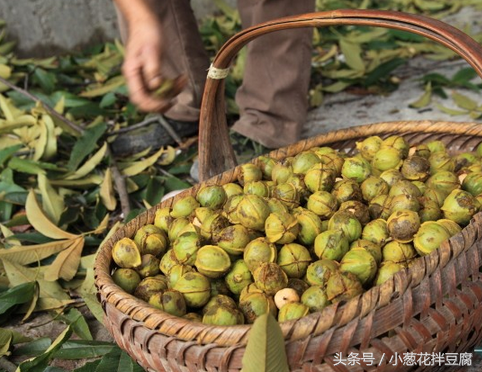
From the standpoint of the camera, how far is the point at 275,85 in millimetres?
2350

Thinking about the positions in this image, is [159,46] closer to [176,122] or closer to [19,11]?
[176,122]

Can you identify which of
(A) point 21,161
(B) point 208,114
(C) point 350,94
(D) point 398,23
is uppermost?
(D) point 398,23

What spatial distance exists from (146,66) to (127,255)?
1.28 feet

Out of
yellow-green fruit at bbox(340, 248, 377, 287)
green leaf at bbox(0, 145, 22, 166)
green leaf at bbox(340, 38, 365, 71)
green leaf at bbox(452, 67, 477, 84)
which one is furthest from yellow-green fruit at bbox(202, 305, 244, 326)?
green leaf at bbox(340, 38, 365, 71)

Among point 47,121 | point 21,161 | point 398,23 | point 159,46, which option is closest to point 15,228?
point 21,161

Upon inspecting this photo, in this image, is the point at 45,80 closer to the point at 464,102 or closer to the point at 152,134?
the point at 152,134

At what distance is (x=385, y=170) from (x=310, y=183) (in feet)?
0.69

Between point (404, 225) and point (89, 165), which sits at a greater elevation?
point (404, 225)

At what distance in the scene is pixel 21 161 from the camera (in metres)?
2.24

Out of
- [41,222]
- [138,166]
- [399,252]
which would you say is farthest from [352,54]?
[399,252]

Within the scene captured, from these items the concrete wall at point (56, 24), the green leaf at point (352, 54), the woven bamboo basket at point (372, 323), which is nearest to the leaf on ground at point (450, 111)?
the green leaf at point (352, 54)

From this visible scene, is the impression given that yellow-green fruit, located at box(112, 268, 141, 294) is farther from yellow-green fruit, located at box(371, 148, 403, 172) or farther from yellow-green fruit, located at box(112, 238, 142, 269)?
yellow-green fruit, located at box(371, 148, 403, 172)

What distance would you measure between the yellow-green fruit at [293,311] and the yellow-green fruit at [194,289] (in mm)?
164

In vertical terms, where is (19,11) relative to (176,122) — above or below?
above
